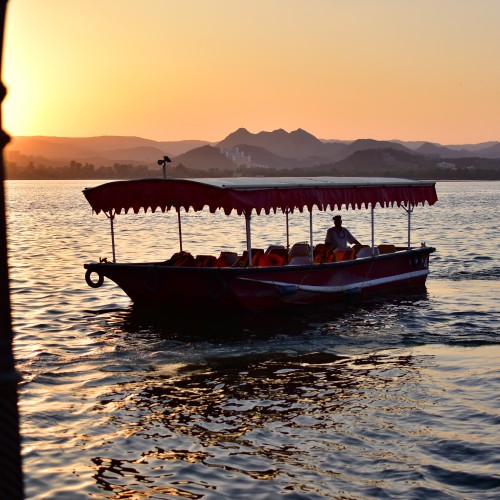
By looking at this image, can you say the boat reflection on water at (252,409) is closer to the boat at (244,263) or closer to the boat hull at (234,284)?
the boat hull at (234,284)

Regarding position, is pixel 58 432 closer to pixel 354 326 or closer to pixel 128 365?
pixel 128 365

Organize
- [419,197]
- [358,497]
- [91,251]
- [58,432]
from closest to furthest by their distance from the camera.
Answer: [358,497]
[58,432]
[419,197]
[91,251]

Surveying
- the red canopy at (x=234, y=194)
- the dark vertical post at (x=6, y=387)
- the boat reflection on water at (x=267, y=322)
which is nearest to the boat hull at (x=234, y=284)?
the boat reflection on water at (x=267, y=322)

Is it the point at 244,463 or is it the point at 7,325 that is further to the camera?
the point at 244,463

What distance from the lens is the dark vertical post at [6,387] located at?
2176 mm

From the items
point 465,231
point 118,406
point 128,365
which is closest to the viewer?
point 118,406

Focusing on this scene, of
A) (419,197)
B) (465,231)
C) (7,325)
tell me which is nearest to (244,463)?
(7,325)

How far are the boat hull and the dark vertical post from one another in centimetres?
1441

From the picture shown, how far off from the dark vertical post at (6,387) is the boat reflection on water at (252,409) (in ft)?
21.3

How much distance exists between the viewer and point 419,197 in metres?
23.3

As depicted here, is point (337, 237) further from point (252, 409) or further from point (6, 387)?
point (6, 387)

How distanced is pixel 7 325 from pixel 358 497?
22.5 ft

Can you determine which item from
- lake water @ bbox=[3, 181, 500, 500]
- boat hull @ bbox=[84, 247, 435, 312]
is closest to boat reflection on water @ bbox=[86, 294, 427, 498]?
lake water @ bbox=[3, 181, 500, 500]

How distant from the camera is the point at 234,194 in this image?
16719 millimetres
